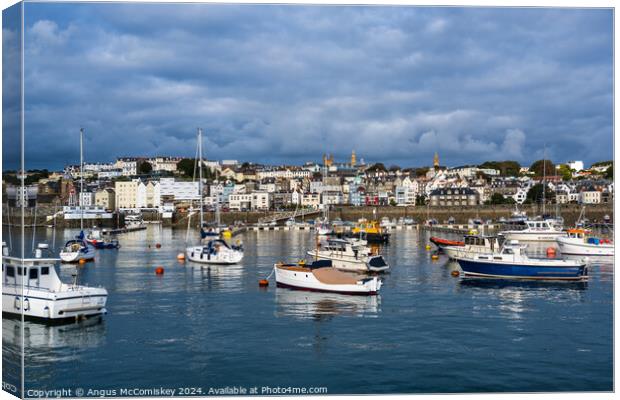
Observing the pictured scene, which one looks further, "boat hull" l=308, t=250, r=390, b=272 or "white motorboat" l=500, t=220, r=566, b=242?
"white motorboat" l=500, t=220, r=566, b=242

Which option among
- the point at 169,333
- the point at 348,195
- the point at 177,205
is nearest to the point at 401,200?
the point at 348,195

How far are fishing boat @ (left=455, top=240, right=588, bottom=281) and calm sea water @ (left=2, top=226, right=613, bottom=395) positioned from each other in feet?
1.62

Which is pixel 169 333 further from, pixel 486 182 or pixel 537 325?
pixel 486 182

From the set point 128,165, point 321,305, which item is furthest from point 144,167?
point 321,305

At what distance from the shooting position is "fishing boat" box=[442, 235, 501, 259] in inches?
942

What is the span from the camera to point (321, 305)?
47.7 ft

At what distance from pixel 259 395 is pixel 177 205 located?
6653 cm

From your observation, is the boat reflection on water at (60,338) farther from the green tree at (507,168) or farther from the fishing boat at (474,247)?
the green tree at (507,168)

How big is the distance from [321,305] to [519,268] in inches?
258

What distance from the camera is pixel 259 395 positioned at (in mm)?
6984

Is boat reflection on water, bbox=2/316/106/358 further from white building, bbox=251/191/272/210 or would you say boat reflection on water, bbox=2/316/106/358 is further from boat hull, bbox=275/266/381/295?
white building, bbox=251/191/272/210

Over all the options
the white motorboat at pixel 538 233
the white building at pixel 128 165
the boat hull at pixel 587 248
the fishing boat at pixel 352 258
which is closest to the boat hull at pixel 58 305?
the fishing boat at pixel 352 258

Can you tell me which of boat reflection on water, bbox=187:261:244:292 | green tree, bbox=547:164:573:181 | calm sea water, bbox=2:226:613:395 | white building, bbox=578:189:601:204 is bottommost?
calm sea water, bbox=2:226:613:395

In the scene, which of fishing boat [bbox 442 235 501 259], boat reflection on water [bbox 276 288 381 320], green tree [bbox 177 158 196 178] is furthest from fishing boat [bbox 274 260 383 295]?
green tree [bbox 177 158 196 178]
